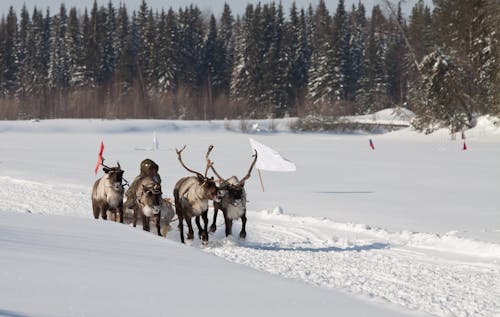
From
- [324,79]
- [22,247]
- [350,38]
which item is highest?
[350,38]

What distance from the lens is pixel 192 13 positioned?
94.1m

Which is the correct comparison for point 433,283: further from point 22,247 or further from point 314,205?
Answer: point 314,205

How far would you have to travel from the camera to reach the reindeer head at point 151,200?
11148 millimetres

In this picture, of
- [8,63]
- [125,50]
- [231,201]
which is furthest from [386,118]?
[231,201]

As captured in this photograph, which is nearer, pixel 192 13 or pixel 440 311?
pixel 440 311

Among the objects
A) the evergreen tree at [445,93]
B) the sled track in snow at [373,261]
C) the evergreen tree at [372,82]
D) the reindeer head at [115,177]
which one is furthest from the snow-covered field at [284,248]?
the evergreen tree at [372,82]

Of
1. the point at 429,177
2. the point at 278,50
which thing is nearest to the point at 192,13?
the point at 278,50

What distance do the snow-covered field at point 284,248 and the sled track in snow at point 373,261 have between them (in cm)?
2

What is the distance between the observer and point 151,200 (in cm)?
1116

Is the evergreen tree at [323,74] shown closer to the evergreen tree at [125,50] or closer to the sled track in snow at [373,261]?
the evergreen tree at [125,50]

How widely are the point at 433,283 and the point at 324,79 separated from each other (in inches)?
2882

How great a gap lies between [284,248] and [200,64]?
8461 cm

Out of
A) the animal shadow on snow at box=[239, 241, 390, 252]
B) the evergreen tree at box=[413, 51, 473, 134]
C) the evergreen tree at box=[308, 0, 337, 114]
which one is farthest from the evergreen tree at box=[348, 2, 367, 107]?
the animal shadow on snow at box=[239, 241, 390, 252]

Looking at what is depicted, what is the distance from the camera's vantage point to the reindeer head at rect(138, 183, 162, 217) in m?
11.1
